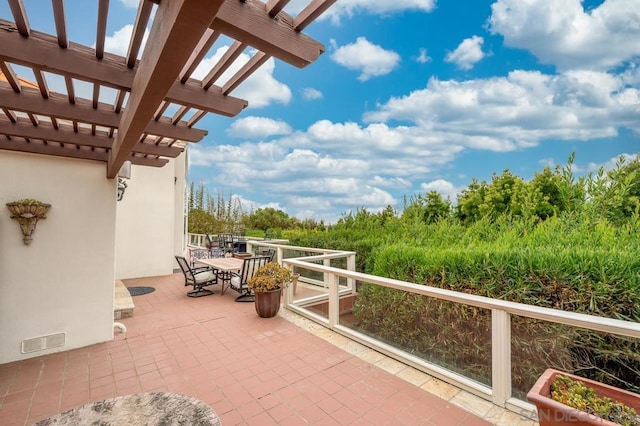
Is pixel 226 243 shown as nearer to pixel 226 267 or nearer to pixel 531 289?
pixel 226 267

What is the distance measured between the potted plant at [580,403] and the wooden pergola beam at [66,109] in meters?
3.75

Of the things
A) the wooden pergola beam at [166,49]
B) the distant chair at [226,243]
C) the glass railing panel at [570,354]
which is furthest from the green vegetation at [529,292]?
the distant chair at [226,243]

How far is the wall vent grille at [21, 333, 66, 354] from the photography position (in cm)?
375

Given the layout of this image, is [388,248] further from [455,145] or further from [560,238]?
[455,145]

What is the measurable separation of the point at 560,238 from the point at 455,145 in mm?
8669

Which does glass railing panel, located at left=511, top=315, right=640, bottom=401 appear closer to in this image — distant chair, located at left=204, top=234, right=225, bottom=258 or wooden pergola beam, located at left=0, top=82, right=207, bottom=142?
wooden pergola beam, located at left=0, top=82, right=207, bottom=142

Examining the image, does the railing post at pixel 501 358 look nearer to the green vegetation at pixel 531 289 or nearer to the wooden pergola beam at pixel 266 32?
the green vegetation at pixel 531 289

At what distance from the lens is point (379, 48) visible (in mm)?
9781

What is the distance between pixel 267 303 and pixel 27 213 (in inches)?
135

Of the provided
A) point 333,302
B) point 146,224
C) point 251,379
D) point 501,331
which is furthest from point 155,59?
point 146,224

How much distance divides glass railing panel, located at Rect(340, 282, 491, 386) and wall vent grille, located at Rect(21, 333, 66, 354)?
3.84 metres

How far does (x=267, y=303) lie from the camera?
5012 mm

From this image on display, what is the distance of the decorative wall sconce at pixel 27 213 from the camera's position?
12.0 ft

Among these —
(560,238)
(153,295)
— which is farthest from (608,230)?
(153,295)
